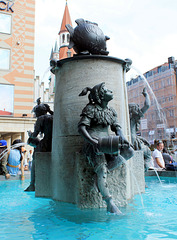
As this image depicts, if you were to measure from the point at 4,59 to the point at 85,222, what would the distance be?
22087mm

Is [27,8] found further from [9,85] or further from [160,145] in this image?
[160,145]

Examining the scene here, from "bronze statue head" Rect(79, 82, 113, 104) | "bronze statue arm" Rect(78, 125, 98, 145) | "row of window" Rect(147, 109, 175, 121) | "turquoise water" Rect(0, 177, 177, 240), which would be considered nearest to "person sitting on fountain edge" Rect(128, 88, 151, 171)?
"turquoise water" Rect(0, 177, 177, 240)

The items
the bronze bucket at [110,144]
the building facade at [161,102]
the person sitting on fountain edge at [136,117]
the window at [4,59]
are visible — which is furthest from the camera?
the building facade at [161,102]

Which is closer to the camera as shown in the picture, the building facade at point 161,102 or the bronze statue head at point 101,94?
the bronze statue head at point 101,94

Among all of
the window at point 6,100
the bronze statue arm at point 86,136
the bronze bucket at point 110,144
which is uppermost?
the window at point 6,100

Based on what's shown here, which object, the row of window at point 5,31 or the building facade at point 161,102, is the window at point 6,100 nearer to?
the row of window at point 5,31

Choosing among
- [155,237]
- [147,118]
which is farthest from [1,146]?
[147,118]

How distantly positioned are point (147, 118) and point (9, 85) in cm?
2482

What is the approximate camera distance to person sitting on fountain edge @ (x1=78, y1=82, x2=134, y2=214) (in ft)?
11.8

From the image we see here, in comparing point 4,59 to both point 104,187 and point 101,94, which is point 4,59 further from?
point 104,187

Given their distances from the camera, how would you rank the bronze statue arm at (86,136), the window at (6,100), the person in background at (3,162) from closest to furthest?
1. the bronze statue arm at (86,136)
2. the person in background at (3,162)
3. the window at (6,100)

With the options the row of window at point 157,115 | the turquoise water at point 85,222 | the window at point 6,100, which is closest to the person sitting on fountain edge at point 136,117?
the turquoise water at point 85,222

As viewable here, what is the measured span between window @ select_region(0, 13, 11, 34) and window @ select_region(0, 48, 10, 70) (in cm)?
190

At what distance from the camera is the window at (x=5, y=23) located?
23.2m
